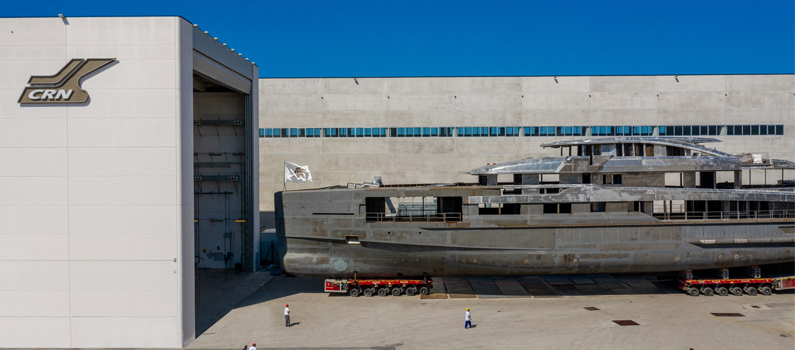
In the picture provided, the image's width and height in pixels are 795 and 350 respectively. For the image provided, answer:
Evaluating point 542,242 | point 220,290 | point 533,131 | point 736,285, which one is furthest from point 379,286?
point 533,131

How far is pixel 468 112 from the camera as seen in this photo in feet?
109

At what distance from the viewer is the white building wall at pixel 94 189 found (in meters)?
16.2

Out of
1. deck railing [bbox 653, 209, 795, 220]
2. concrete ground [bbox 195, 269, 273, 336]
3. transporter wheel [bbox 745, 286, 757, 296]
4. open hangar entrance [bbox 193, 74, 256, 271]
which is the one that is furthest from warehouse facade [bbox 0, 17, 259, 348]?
transporter wheel [bbox 745, 286, 757, 296]

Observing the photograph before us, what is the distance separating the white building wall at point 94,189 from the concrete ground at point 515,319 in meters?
3.74

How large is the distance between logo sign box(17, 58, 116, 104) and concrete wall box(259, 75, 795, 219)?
57.4 ft

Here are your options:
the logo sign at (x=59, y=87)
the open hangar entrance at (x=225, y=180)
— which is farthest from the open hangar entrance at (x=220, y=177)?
the logo sign at (x=59, y=87)

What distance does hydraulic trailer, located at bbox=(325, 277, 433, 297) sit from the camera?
70.8ft

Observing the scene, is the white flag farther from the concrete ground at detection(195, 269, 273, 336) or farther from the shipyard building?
the shipyard building

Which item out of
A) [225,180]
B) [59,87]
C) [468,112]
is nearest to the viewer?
[59,87]

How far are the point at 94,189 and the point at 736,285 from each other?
29.7 metres

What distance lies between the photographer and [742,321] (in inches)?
699

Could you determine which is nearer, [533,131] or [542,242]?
[542,242]

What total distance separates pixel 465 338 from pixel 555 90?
23.0 metres

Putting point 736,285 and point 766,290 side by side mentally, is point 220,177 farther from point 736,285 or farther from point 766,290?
point 766,290
